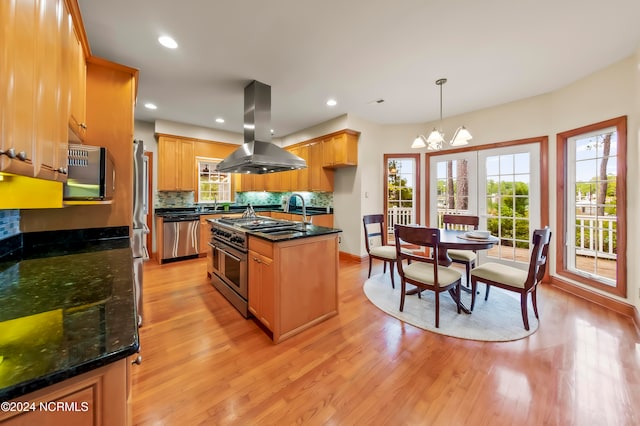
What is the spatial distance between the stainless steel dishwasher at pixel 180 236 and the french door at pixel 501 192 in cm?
470

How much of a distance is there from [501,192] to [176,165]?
228 inches

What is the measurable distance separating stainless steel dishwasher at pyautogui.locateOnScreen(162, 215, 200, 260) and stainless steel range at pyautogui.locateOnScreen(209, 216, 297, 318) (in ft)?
5.38

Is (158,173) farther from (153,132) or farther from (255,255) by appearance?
(255,255)

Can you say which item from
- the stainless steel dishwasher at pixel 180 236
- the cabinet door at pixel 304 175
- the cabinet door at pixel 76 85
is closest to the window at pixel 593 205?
the cabinet door at pixel 304 175

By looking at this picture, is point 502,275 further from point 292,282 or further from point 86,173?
point 86,173

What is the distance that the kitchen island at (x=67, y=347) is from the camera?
50 centimetres

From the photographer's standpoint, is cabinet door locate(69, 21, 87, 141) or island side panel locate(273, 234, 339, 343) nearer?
cabinet door locate(69, 21, 87, 141)

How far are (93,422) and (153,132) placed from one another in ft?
17.6

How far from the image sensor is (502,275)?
7.64 feet

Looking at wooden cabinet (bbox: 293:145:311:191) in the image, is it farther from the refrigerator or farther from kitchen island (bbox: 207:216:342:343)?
the refrigerator

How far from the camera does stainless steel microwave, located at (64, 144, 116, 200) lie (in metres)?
1.64

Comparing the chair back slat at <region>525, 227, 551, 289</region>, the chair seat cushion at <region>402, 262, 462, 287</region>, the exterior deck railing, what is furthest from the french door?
the chair seat cushion at <region>402, 262, 462, 287</region>

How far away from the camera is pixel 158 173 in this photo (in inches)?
183

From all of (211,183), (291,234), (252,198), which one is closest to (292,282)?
(291,234)
